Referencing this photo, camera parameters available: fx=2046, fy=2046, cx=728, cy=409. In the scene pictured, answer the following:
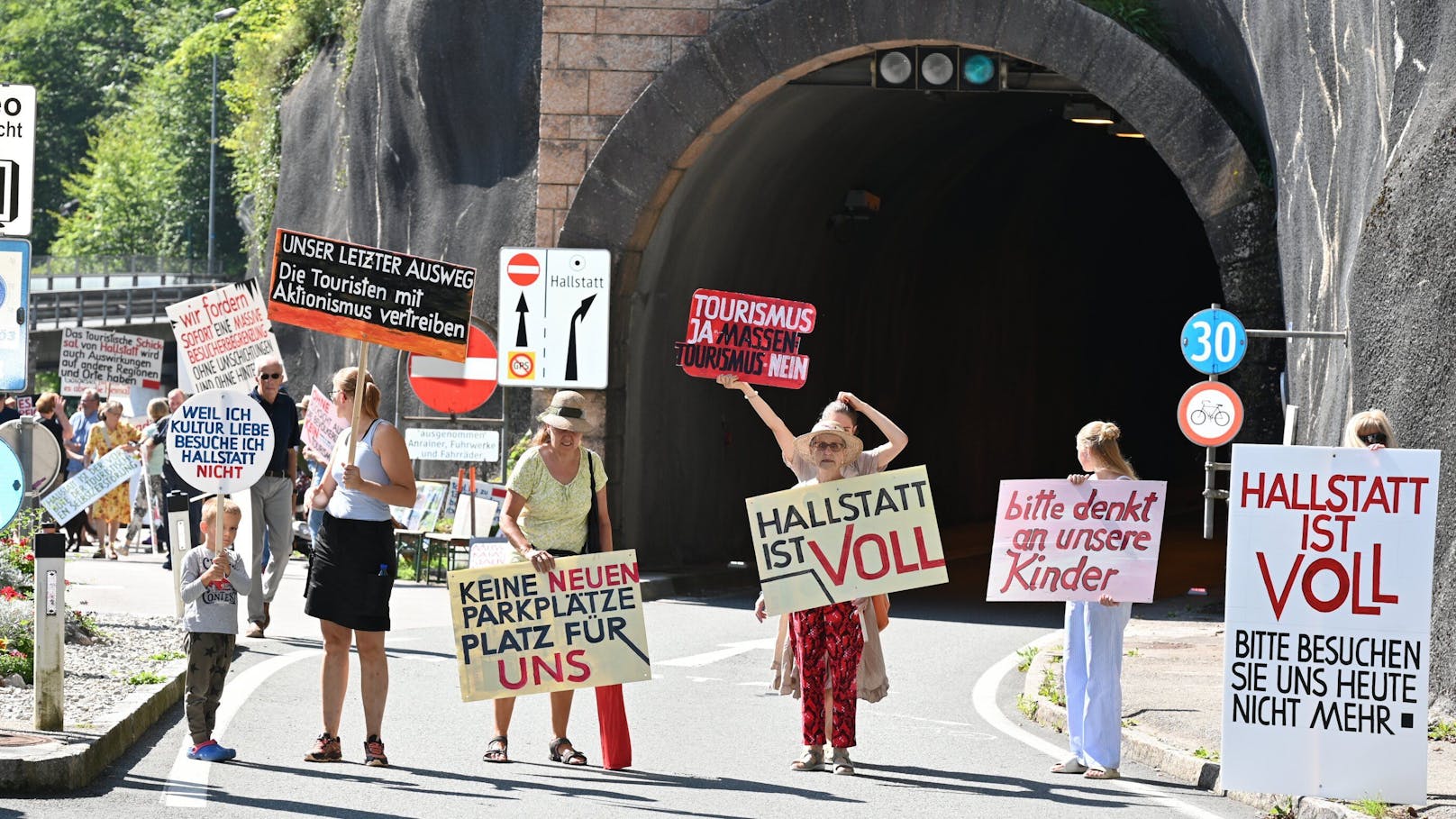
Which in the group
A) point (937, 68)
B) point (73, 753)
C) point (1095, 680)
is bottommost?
point (73, 753)

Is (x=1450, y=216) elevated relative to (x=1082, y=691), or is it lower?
elevated

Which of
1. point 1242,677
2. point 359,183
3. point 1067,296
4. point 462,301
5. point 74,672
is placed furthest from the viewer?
point 1067,296

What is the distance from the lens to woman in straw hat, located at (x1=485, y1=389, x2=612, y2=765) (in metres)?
9.62

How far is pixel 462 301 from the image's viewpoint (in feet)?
33.6

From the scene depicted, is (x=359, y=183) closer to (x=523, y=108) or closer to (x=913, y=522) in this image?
(x=523, y=108)

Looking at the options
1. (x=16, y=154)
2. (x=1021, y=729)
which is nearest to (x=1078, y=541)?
(x=1021, y=729)

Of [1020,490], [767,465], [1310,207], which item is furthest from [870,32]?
[1020,490]

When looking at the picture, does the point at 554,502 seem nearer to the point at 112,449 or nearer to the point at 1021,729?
the point at 1021,729

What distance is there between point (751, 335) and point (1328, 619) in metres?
5.30

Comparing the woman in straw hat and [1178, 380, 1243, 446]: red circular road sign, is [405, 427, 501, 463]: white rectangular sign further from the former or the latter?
the woman in straw hat

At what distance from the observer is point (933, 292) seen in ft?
96.0

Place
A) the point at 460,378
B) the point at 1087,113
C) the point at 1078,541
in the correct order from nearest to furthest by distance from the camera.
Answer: the point at 1078,541 < the point at 460,378 < the point at 1087,113

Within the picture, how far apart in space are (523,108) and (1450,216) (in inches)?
661

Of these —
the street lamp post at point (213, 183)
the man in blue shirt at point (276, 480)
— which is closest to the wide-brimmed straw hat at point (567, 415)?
the man in blue shirt at point (276, 480)
